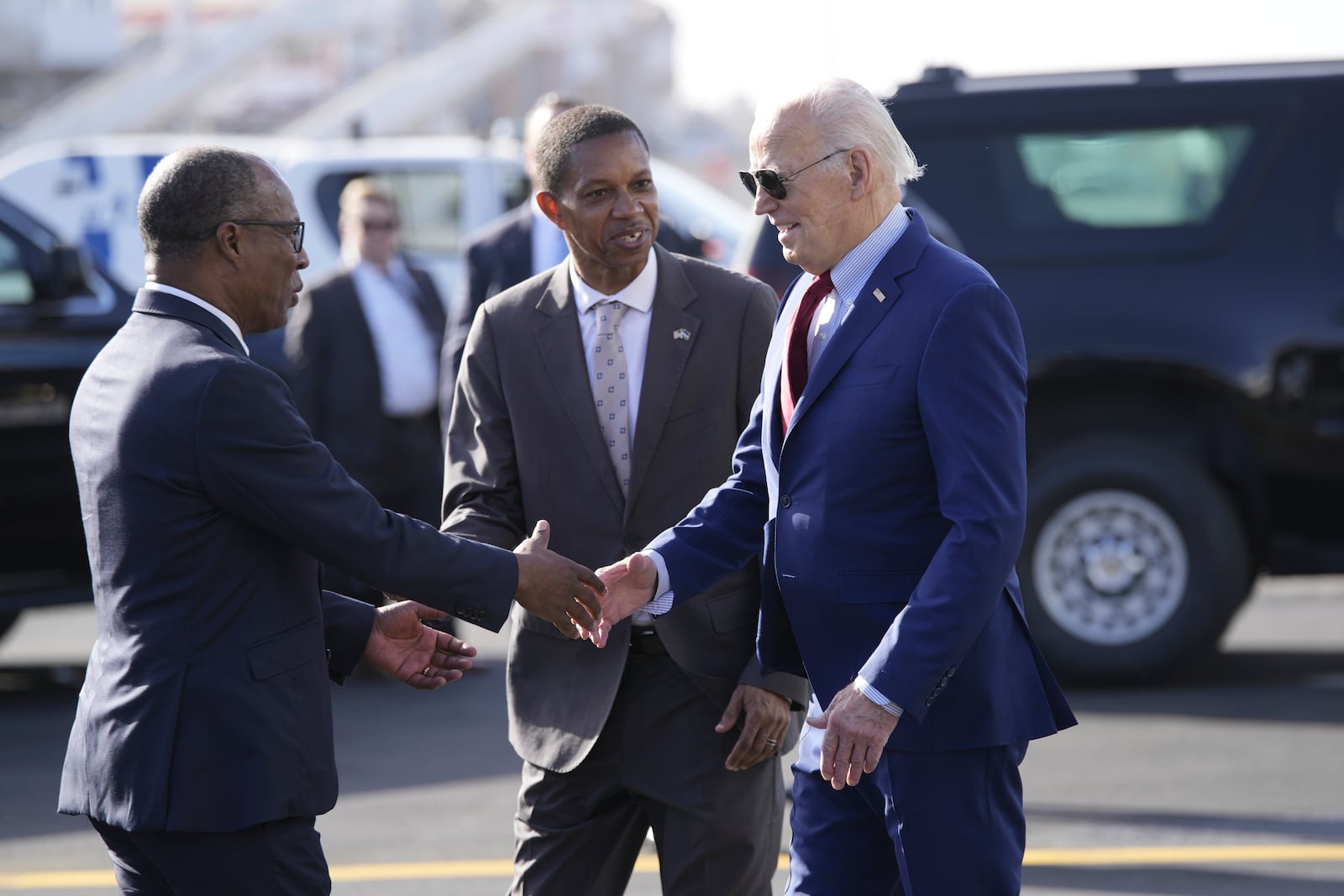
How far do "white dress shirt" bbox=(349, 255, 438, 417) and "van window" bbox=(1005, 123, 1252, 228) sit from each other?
109 inches

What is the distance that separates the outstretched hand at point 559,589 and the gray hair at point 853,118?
961 mm

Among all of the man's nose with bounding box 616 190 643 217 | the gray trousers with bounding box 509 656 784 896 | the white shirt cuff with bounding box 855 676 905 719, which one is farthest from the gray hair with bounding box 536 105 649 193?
the white shirt cuff with bounding box 855 676 905 719

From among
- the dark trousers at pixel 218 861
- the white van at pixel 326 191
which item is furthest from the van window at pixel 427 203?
the dark trousers at pixel 218 861

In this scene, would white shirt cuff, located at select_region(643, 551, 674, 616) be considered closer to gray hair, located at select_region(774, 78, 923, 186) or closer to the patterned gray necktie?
the patterned gray necktie

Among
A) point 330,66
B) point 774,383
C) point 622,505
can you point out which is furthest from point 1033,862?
point 330,66

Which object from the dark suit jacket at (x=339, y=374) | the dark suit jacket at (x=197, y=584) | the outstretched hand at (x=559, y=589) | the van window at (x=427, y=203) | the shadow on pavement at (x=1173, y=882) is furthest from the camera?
the van window at (x=427, y=203)

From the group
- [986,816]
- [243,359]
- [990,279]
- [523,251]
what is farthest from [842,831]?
[523,251]

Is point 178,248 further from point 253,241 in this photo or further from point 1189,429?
point 1189,429

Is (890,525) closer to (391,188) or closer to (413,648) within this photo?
(413,648)

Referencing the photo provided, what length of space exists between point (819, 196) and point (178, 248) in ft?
3.72

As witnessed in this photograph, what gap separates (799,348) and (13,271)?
589 cm

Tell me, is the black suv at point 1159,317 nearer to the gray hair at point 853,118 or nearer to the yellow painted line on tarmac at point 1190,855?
the yellow painted line on tarmac at point 1190,855

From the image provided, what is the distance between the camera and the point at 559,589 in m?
3.65

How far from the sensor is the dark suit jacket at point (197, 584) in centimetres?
313
